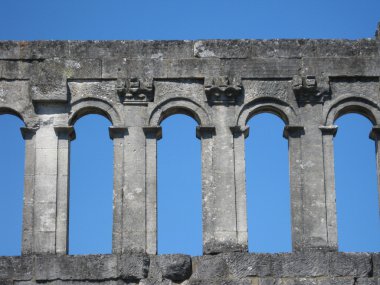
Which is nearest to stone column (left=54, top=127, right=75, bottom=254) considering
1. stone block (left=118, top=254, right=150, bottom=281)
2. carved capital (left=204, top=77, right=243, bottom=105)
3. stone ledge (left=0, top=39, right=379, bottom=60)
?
stone block (left=118, top=254, right=150, bottom=281)

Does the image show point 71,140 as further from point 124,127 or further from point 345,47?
point 345,47

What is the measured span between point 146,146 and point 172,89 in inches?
49.9

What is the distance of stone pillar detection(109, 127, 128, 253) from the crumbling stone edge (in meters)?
0.40

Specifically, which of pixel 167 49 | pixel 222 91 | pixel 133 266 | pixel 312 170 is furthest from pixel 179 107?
pixel 133 266

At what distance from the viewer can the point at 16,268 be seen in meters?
36.6

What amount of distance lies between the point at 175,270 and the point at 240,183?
2.17 metres

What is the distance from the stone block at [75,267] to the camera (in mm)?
36531

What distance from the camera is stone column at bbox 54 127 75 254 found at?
37.0m

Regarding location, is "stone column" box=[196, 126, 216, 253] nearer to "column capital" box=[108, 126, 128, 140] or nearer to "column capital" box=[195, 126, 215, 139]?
"column capital" box=[195, 126, 215, 139]

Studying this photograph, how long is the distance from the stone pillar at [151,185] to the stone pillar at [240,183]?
59.4 inches

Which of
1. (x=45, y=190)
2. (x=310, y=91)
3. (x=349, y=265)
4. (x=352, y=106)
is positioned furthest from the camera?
(x=352, y=106)

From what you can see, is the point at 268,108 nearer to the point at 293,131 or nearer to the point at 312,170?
the point at 293,131

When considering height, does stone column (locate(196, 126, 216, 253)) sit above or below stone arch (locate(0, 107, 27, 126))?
below

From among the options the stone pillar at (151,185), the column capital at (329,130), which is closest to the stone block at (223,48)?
the stone pillar at (151,185)
